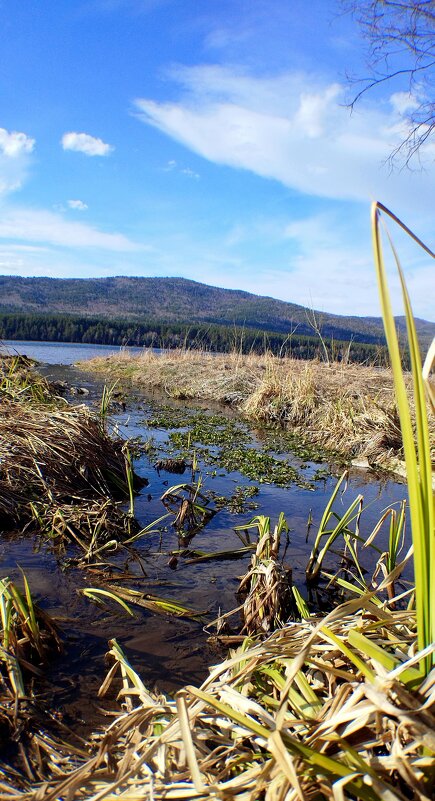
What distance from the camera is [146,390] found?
15.1m

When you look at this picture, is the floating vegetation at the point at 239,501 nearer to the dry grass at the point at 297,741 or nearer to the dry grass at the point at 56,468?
the dry grass at the point at 56,468

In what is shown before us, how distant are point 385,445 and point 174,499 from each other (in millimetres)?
3997

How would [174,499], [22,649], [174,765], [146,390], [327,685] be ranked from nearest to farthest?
[174,765] < [327,685] < [22,649] < [174,499] < [146,390]

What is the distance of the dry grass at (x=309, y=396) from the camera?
7637 mm

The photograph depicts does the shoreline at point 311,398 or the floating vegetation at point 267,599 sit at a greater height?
the shoreline at point 311,398

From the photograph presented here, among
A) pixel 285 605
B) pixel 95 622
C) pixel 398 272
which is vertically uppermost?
pixel 398 272

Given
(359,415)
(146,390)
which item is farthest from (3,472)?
(146,390)

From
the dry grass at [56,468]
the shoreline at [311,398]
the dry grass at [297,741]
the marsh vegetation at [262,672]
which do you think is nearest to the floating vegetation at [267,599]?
the marsh vegetation at [262,672]

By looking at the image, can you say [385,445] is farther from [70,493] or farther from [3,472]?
[3,472]

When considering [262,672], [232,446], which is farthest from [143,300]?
[262,672]

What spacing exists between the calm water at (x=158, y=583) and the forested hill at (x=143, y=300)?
251 feet

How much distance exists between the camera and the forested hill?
9512 cm

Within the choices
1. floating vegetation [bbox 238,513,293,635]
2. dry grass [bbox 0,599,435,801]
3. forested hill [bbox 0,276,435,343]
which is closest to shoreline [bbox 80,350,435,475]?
floating vegetation [bbox 238,513,293,635]

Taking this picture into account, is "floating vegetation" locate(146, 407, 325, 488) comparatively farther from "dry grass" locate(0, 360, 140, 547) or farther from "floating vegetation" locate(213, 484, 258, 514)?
"dry grass" locate(0, 360, 140, 547)
